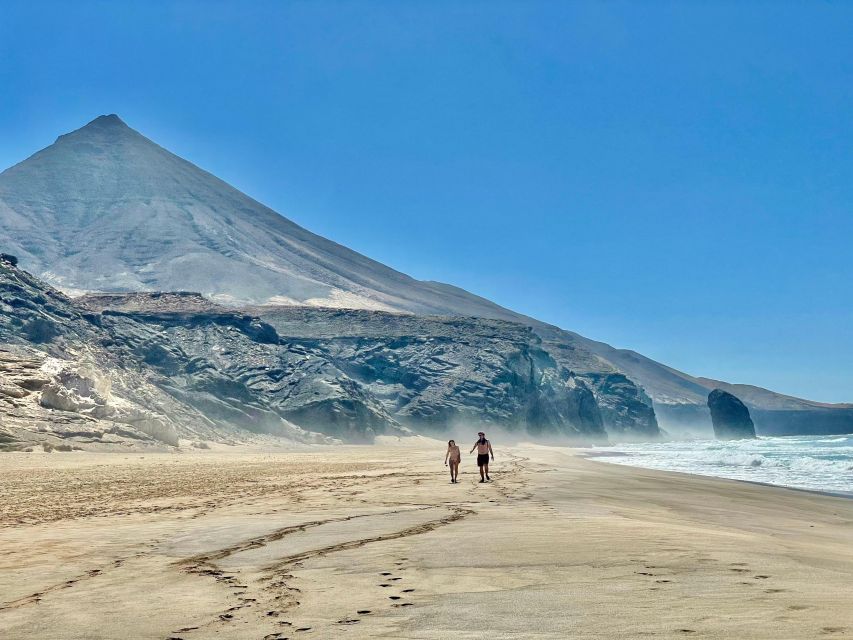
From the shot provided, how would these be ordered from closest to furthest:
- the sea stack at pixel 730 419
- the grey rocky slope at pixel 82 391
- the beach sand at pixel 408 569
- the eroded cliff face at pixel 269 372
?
the beach sand at pixel 408 569
the grey rocky slope at pixel 82 391
the eroded cliff face at pixel 269 372
the sea stack at pixel 730 419

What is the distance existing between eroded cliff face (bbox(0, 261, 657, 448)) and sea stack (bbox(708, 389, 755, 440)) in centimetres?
5463

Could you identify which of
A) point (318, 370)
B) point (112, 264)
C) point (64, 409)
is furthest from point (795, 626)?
point (112, 264)

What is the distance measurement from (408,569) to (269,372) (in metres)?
70.7

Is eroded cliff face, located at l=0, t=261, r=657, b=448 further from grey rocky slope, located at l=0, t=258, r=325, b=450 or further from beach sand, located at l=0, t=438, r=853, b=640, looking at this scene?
beach sand, located at l=0, t=438, r=853, b=640

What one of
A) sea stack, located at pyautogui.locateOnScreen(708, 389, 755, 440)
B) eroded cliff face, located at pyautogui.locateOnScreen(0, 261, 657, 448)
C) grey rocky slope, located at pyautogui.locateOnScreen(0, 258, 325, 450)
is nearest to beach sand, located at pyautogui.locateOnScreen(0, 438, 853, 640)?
grey rocky slope, located at pyautogui.locateOnScreen(0, 258, 325, 450)

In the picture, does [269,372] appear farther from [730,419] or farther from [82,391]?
[730,419]

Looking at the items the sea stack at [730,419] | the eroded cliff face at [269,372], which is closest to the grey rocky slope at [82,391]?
the eroded cliff face at [269,372]

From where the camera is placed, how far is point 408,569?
27.0 ft

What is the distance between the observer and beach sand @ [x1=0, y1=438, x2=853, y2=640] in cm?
591

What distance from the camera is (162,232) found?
19200cm

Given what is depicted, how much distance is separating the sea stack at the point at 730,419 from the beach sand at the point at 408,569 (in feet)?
514

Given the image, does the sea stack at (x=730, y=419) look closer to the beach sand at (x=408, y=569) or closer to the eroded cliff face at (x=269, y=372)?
the eroded cliff face at (x=269, y=372)

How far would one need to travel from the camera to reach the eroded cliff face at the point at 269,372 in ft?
154

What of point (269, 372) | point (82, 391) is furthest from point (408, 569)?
point (269, 372)
